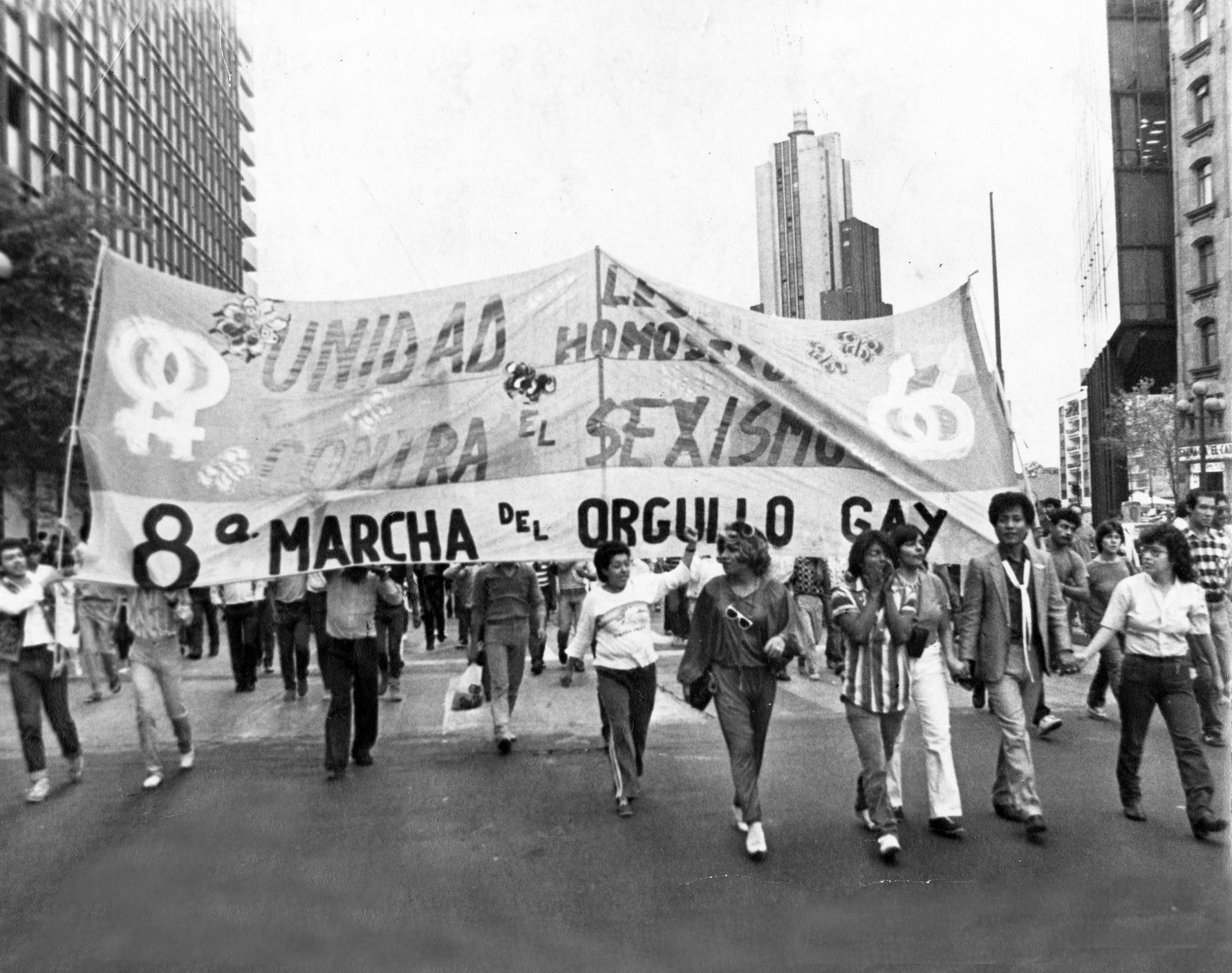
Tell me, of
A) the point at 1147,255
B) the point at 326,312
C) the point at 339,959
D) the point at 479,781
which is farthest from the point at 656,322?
the point at 1147,255

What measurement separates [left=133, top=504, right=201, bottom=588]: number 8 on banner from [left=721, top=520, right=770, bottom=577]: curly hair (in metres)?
2.98

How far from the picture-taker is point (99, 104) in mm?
26906

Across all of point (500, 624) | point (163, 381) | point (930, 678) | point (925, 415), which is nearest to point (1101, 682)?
point (925, 415)

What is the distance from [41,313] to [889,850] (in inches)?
695

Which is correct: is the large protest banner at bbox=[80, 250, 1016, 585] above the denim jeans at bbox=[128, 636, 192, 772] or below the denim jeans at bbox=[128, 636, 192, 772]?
above

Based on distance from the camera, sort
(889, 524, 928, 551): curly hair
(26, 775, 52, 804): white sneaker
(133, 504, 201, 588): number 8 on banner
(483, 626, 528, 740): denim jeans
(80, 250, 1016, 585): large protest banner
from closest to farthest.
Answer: (889, 524, 928, 551): curly hair < (133, 504, 201, 588): number 8 on banner < (80, 250, 1016, 585): large protest banner < (26, 775, 52, 804): white sneaker < (483, 626, 528, 740): denim jeans

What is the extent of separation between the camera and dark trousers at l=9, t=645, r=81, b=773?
714 centimetres

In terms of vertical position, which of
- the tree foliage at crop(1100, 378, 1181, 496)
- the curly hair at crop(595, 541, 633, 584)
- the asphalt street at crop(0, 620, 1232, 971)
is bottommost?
the asphalt street at crop(0, 620, 1232, 971)

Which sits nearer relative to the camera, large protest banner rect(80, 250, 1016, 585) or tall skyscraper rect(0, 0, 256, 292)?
large protest banner rect(80, 250, 1016, 585)

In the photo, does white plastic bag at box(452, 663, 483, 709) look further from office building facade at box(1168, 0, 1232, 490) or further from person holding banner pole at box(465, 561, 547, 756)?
office building facade at box(1168, 0, 1232, 490)

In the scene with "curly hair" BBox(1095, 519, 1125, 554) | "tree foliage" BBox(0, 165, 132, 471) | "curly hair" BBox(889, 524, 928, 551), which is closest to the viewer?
"curly hair" BBox(889, 524, 928, 551)

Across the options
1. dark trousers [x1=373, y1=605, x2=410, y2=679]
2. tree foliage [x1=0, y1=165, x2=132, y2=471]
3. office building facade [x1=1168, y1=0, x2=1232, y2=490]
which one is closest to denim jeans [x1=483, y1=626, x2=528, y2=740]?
dark trousers [x1=373, y1=605, x2=410, y2=679]

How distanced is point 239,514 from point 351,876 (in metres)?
2.20

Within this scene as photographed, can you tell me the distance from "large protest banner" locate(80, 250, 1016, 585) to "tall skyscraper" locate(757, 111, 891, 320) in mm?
4285
